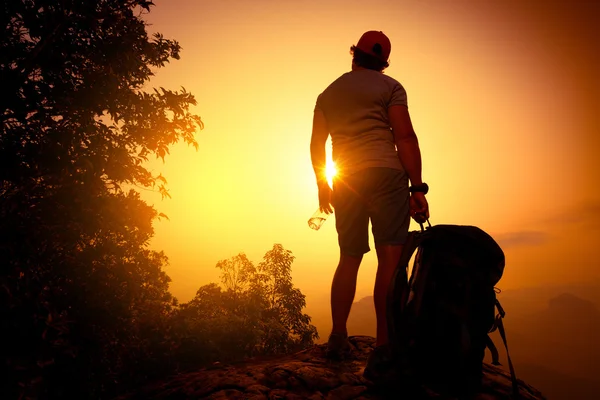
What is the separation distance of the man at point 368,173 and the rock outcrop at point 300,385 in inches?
7.2

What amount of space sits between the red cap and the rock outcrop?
3.10 m

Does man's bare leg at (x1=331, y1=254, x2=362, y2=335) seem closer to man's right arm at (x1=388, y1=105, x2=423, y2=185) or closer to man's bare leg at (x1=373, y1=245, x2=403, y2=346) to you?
man's bare leg at (x1=373, y1=245, x2=403, y2=346)

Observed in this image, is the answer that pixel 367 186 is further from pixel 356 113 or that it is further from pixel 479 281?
pixel 479 281

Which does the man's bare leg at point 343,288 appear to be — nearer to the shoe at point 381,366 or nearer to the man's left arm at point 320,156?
the shoe at point 381,366

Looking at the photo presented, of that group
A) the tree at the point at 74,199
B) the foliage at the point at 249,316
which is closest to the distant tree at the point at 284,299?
the foliage at the point at 249,316

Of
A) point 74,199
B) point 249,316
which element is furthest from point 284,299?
point 74,199

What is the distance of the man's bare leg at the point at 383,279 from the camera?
8.27 ft

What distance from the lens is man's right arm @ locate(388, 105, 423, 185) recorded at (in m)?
2.73

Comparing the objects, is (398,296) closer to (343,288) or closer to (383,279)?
(383,279)

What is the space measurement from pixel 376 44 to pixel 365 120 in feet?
2.81

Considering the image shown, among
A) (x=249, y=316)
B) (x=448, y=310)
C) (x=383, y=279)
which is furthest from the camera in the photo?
(x=249, y=316)

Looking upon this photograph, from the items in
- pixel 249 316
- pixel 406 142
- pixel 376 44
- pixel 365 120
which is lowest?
pixel 249 316

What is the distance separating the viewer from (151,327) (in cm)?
704

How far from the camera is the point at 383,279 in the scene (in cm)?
256
